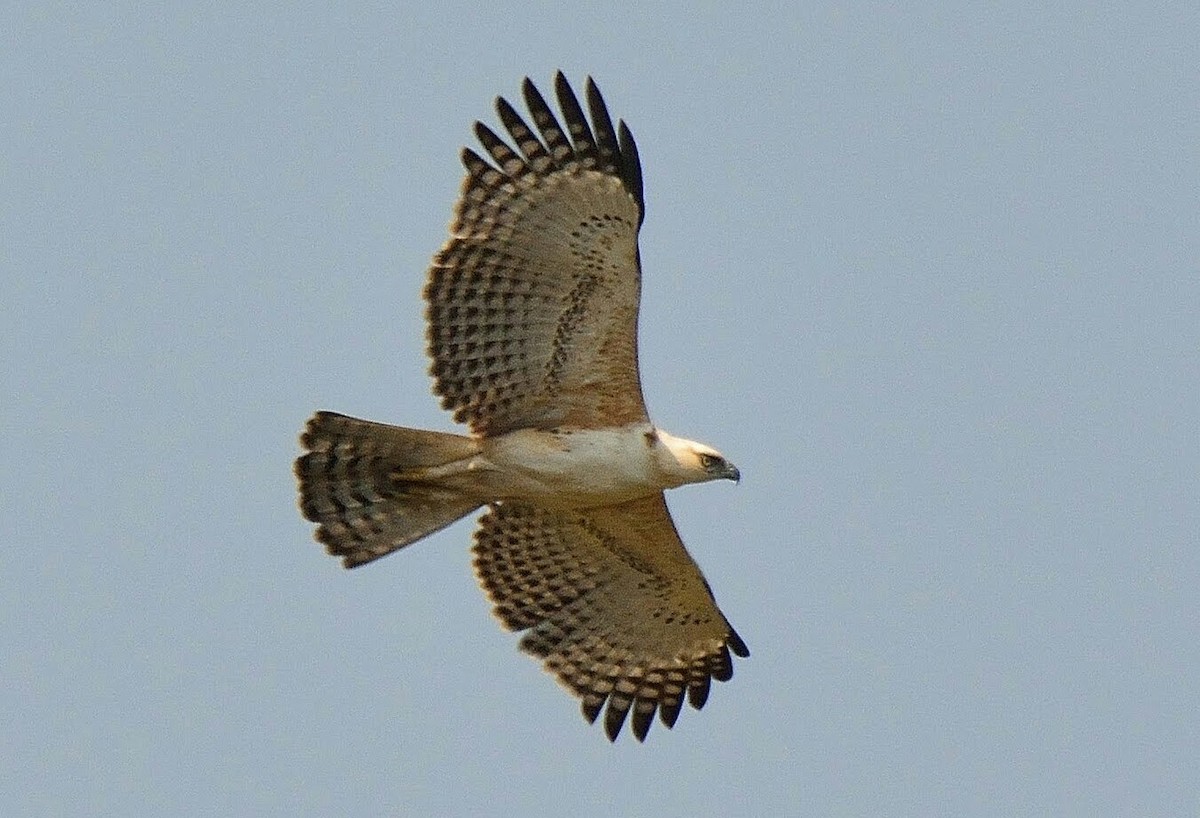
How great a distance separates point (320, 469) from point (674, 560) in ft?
7.21

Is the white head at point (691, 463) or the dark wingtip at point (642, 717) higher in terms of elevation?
the white head at point (691, 463)

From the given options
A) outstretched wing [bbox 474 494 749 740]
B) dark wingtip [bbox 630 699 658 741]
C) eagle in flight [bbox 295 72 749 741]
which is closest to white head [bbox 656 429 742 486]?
eagle in flight [bbox 295 72 749 741]

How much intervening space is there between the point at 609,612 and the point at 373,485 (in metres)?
1.76

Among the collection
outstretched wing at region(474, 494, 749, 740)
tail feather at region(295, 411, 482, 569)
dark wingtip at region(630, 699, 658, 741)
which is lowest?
dark wingtip at region(630, 699, 658, 741)

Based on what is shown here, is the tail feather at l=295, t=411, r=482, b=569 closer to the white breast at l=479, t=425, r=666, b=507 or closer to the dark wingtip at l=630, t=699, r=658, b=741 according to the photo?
the white breast at l=479, t=425, r=666, b=507

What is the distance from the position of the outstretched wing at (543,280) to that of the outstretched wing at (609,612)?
972mm

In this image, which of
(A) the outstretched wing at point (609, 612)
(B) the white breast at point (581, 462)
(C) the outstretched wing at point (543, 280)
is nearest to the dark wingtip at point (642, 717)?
(A) the outstretched wing at point (609, 612)

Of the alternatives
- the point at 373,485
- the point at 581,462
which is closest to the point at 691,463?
the point at 581,462

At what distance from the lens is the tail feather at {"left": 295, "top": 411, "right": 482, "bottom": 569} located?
520 inches

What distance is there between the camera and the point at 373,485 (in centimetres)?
1345

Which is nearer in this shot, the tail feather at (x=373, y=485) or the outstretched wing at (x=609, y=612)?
the tail feather at (x=373, y=485)

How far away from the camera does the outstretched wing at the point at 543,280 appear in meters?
12.6

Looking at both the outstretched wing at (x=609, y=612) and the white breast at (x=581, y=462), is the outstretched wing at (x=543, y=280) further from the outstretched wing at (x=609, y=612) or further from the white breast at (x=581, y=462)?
the outstretched wing at (x=609, y=612)

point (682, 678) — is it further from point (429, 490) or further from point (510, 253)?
point (510, 253)
